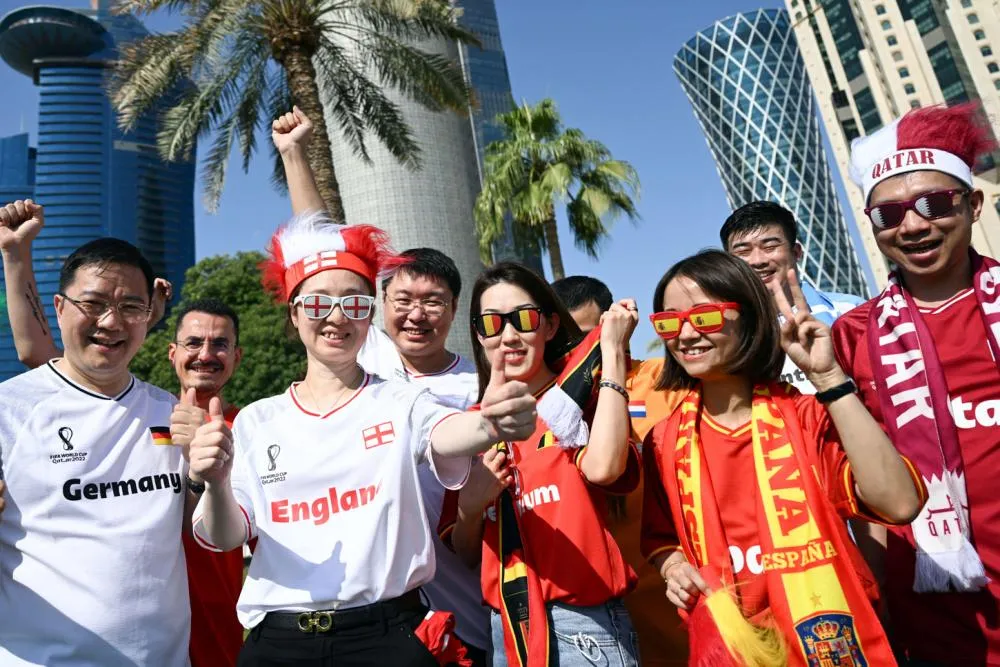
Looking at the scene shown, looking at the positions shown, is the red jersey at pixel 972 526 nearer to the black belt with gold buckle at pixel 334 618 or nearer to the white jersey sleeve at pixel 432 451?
the white jersey sleeve at pixel 432 451

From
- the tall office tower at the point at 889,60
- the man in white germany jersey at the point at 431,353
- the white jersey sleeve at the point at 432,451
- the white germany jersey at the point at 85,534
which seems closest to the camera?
the white jersey sleeve at the point at 432,451

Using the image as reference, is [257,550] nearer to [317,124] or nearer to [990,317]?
[990,317]

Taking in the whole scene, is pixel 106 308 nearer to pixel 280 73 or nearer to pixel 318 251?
pixel 318 251

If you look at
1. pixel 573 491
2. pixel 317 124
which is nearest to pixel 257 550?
pixel 573 491

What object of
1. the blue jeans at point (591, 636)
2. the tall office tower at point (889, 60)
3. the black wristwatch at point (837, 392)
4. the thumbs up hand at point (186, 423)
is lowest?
the blue jeans at point (591, 636)

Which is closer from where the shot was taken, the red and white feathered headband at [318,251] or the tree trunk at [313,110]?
the red and white feathered headband at [318,251]

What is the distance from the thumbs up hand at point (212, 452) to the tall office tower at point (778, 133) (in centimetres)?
10452

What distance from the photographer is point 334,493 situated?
7.73ft

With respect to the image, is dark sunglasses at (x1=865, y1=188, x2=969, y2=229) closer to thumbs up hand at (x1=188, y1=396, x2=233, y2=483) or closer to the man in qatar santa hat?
the man in qatar santa hat

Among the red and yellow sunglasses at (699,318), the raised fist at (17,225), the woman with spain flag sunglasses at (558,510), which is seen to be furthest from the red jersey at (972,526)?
the raised fist at (17,225)

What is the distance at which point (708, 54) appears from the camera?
4146 inches

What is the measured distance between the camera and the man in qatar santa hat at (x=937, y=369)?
2.31m

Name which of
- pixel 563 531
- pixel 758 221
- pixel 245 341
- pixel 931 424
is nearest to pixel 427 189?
Result: pixel 245 341

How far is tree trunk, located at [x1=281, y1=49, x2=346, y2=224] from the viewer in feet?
38.0
